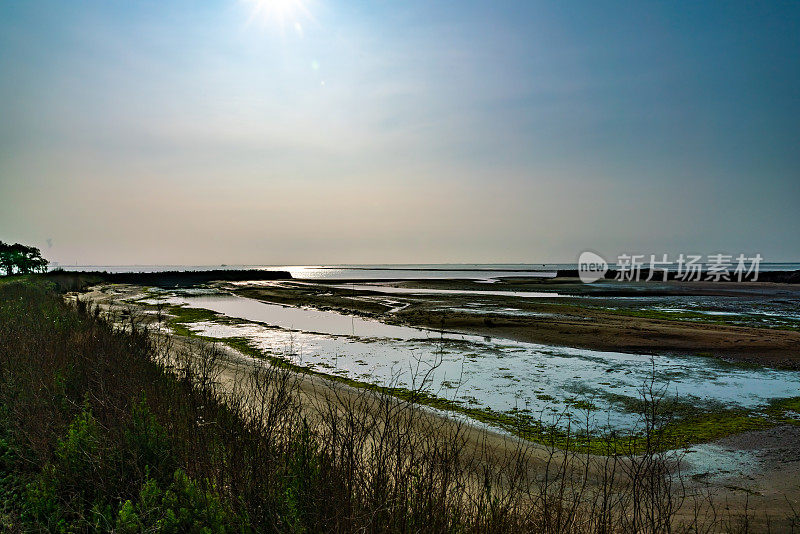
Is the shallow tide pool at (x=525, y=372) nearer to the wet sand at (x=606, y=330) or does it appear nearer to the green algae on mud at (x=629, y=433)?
the green algae on mud at (x=629, y=433)

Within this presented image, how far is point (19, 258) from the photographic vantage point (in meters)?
85.1

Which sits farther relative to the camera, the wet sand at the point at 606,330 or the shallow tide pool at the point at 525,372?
the wet sand at the point at 606,330

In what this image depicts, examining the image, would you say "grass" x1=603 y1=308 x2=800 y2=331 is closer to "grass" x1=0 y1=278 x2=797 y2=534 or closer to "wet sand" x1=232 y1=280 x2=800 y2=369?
"wet sand" x1=232 y1=280 x2=800 y2=369

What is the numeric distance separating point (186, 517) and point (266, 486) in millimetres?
740

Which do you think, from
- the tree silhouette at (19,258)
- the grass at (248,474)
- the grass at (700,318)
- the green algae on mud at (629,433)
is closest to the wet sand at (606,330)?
the grass at (700,318)

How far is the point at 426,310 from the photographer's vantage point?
108 feet

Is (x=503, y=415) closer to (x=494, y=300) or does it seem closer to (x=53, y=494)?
(x=53, y=494)

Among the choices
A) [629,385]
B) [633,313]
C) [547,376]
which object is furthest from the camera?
[633,313]

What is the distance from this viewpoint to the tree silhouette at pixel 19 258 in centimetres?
8144

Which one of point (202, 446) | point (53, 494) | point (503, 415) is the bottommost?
point (503, 415)

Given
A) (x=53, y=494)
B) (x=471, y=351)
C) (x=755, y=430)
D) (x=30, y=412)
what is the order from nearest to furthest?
(x=53, y=494) < (x=30, y=412) < (x=755, y=430) < (x=471, y=351)

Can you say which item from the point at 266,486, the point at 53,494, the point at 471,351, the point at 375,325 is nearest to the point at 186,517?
the point at 266,486

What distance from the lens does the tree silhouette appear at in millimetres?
81438

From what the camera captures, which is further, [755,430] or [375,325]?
[375,325]
